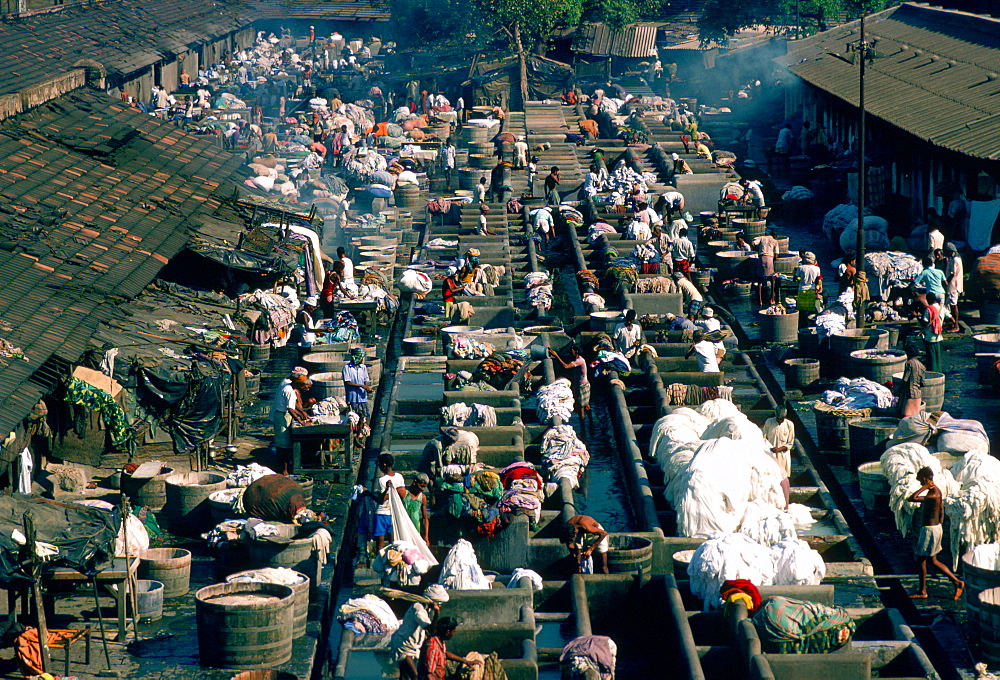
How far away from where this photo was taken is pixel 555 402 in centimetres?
2217

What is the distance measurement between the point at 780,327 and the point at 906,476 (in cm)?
1003

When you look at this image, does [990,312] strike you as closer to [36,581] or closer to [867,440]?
[867,440]

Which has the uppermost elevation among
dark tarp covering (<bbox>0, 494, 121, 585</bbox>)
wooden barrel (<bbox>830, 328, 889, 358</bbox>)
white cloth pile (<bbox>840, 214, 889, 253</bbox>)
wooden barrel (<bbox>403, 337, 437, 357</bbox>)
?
dark tarp covering (<bbox>0, 494, 121, 585</bbox>)

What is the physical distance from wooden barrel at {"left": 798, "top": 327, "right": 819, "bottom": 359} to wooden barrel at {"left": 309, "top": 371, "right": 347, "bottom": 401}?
27.0ft

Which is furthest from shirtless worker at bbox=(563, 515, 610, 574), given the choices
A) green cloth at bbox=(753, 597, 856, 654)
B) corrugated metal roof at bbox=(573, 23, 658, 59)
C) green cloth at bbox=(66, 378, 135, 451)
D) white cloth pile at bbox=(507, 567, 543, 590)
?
corrugated metal roof at bbox=(573, 23, 658, 59)

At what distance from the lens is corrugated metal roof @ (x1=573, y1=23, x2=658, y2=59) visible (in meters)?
79.1

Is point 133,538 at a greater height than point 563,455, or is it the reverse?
point 133,538

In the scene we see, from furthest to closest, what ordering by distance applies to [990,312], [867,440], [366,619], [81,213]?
[990,312] < [81,213] < [867,440] < [366,619]

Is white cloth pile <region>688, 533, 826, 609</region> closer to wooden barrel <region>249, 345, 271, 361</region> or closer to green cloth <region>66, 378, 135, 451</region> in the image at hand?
green cloth <region>66, 378, 135, 451</region>

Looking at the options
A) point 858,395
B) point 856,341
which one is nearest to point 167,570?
point 858,395

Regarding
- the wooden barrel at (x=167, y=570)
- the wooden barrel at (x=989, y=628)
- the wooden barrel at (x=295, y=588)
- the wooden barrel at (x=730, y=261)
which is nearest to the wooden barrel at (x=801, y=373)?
the wooden barrel at (x=730, y=261)

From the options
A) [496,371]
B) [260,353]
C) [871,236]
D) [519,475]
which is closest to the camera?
[519,475]

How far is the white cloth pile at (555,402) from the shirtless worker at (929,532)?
6714 mm

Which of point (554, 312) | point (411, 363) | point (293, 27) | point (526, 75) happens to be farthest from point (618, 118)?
point (293, 27)
